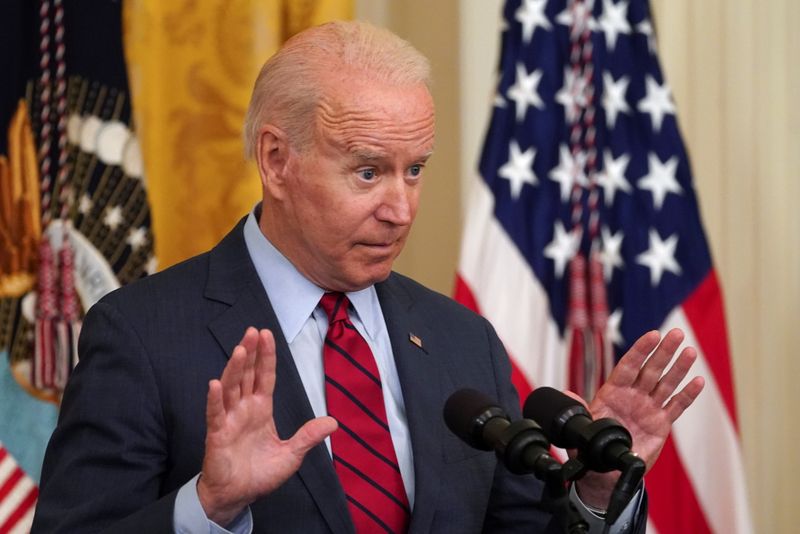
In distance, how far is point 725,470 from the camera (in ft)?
13.0

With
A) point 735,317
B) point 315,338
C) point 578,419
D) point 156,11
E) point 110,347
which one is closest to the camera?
point 578,419

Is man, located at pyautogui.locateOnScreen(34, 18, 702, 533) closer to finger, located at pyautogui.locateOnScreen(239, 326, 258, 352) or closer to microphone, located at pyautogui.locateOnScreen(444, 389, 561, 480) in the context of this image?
finger, located at pyautogui.locateOnScreen(239, 326, 258, 352)

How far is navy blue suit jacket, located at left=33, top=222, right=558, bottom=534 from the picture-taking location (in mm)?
2074

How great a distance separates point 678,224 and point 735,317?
68 cm

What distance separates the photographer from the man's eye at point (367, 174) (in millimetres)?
2283

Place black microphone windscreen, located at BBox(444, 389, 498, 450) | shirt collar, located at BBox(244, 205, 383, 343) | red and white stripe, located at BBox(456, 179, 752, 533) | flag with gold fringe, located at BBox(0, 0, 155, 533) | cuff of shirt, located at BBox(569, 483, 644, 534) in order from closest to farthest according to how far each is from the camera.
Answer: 1. black microphone windscreen, located at BBox(444, 389, 498, 450)
2. cuff of shirt, located at BBox(569, 483, 644, 534)
3. shirt collar, located at BBox(244, 205, 383, 343)
4. flag with gold fringe, located at BBox(0, 0, 155, 533)
5. red and white stripe, located at BBox(456, 179, 752, 533)

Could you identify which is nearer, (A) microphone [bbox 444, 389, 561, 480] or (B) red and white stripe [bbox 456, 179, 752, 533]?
(A) microphone [bbox 444, 389, 561, 480]

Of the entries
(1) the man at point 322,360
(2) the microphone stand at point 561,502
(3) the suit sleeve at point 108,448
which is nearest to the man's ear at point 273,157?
(1) the man at point 322,360

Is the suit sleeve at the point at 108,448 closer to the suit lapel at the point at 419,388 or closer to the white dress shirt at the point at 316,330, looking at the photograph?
the white dress shirt at the point at 316,330

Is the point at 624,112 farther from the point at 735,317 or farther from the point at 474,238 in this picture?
the point at 735,317

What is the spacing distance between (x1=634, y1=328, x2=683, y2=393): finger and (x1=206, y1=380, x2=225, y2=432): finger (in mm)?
827

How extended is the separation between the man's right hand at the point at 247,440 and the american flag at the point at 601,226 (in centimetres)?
207

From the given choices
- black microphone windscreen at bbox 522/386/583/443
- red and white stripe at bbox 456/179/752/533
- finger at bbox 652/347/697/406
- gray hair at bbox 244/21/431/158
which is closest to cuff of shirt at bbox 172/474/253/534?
black microphone windscreen at bbox 522/386/583/443

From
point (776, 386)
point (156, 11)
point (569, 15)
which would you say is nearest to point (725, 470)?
point (776, 386)
